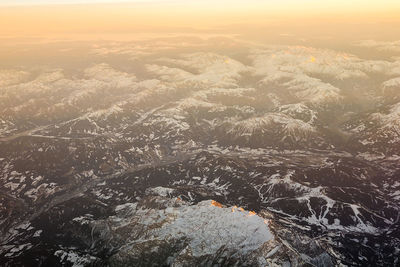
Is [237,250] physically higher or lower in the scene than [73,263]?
higher

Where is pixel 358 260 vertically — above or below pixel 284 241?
below

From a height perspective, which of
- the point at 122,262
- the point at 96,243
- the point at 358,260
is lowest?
the point at 358,260

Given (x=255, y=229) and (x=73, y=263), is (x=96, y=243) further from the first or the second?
(x=255, y=229)

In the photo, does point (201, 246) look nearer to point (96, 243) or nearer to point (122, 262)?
point (122, 262)

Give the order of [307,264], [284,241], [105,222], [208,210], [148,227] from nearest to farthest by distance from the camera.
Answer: [307,264] < [284,241] < [148,227] < [208,210] < [105,222]

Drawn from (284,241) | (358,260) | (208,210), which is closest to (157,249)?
(208,210)

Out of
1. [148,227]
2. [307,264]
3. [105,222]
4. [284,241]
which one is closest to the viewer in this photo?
[307,264]

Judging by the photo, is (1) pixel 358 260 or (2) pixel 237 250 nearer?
(2) pixel 237 250

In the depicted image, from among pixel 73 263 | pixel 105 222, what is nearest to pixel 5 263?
pixel 73 263

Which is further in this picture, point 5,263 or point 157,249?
point 5,263
